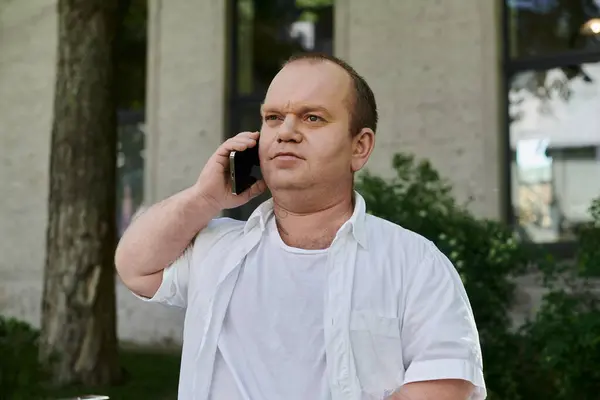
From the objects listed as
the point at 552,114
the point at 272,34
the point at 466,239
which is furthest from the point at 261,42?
the point at 466,239

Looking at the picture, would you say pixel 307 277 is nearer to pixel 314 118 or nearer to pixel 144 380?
pixel 314 118

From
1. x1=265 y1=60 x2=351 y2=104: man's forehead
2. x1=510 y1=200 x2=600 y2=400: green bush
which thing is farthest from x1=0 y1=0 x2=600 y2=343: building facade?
x1=265 y1=60 x2=351 y2=104: man's forehead

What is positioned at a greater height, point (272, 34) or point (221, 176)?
point (272, 34)

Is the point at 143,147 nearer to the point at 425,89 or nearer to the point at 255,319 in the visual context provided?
the point at 425,89

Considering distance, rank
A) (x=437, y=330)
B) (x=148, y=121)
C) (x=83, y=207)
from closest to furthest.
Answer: (x=437, y=330) → (x=83, y=207) → (x=148, y=121)

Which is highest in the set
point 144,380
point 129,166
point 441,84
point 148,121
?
point 441,84

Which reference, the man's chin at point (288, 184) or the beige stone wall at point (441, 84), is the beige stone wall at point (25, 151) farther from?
the man's chin at point (288, 184)

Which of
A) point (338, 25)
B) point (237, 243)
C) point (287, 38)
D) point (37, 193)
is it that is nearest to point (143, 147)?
point (37, 193)

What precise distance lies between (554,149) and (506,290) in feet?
7.19

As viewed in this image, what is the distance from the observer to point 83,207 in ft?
18.7

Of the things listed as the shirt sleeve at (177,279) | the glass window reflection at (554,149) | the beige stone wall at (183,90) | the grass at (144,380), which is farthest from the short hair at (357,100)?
the beige stone wall at (183,90)

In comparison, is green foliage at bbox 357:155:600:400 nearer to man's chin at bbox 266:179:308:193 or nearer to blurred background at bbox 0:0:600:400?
blurred background at bbox 0:0:600:400

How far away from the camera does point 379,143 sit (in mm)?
7152

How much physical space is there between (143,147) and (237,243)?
736cm
